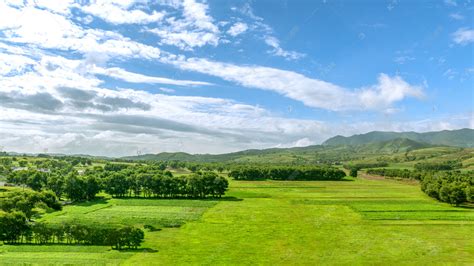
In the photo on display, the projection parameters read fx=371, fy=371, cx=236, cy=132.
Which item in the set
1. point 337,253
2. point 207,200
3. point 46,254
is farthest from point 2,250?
point 207,200

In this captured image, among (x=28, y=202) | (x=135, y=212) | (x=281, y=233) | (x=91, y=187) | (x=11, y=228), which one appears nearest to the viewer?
(x=11, y=228)

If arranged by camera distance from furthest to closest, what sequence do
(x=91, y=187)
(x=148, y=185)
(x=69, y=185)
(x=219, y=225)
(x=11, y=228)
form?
(x=148, y=185), (x=91, y=187), (x=69, y=185), (x=219, y=225), (x=11, y=228)

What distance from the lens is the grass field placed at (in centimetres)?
7100

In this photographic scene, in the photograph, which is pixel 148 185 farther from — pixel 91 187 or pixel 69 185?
pixel 69 185

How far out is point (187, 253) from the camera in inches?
2918

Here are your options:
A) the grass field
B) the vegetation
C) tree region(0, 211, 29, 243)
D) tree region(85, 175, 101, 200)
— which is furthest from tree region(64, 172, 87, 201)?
tree region(0, 211, 29, 243)

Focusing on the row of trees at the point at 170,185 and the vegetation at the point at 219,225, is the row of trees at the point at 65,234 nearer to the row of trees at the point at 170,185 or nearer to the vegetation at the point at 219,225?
the vegetation at the point at 219,225

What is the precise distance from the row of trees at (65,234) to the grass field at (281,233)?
300cm

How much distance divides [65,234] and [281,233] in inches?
2003

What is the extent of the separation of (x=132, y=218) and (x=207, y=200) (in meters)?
51.6

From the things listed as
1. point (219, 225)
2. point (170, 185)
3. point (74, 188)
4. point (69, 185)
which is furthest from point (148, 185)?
point (219, 225)

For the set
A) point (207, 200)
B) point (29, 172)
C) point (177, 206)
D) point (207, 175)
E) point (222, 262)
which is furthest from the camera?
point (29, 172)

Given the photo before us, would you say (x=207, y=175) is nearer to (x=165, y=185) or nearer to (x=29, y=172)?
(x=165, y=185)

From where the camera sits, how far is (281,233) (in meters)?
92.0
